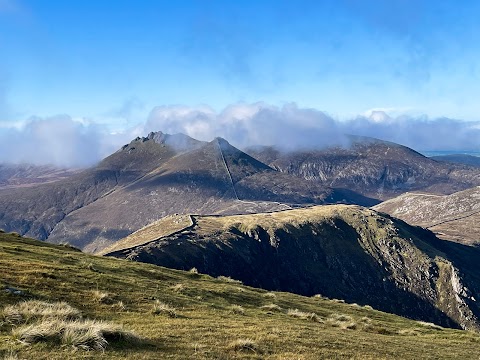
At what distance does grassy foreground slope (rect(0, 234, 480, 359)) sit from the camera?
1678cm

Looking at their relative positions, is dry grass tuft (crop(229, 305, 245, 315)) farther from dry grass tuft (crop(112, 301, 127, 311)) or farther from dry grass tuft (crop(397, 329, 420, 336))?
dry grass tuft (crop(397, 329, 420, 336))

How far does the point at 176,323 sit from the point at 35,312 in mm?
6498

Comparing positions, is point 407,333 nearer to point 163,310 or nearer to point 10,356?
point 163,310

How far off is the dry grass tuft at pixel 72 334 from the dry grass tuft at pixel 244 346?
13.8ft

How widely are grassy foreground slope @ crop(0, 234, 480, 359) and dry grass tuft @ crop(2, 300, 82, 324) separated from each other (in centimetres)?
64

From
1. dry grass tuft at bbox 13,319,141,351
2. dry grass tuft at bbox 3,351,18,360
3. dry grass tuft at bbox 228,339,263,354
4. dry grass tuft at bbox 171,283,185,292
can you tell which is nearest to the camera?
dry grass tuft at bbox 3,351,18,360

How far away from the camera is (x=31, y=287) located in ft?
74.8

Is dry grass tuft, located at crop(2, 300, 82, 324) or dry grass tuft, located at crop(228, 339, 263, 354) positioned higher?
dry grass tuft, located at crop(2, 300, 82, 324)

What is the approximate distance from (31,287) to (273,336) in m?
12.7

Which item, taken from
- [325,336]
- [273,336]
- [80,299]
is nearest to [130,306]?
[80,299]

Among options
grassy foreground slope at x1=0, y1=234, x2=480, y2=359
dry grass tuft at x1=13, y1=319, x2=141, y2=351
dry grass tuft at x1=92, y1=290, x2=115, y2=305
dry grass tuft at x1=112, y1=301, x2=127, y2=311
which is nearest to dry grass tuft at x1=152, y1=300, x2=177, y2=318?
grassy foreground slope at x1=0, y1=234, x2=480, y2=359

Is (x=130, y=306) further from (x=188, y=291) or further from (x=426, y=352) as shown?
(x=426, y=352)

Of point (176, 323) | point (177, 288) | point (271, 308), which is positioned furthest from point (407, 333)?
point (176, 323)

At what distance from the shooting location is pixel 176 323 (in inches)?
850
